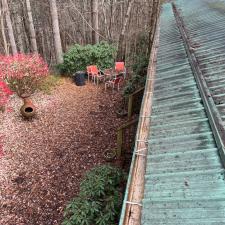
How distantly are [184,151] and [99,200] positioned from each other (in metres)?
3.04

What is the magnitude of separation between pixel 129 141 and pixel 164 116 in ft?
15.0

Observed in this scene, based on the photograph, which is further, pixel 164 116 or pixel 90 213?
pixel 90 213

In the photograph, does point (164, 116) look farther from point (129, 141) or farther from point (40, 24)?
point (40, 24)

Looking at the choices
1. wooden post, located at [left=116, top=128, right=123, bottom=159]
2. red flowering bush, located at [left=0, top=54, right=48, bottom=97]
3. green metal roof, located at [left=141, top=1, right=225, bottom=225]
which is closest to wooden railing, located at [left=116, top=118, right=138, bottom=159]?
wooden post, located at [left=116, top=128, right=123, bottom=159]

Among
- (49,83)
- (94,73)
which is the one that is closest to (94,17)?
(94,73)

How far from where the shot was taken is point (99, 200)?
18.8ft

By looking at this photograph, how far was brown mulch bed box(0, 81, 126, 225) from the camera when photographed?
7039 millimetres

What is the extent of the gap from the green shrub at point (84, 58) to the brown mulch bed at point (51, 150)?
241 centimetres

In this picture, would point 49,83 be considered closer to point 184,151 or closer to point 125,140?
point 125,140

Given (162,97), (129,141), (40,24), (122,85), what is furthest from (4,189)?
(40,24)

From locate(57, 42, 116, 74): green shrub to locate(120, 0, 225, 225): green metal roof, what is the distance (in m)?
9.24

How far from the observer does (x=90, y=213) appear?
17.6 ft

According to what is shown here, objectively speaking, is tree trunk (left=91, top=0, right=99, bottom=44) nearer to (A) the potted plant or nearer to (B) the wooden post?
(A) the potted plant

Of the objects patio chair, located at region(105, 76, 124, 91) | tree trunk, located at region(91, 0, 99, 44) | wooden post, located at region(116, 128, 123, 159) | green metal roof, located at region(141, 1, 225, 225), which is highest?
green metal roof, located at region(141, 1, 225, 225)
